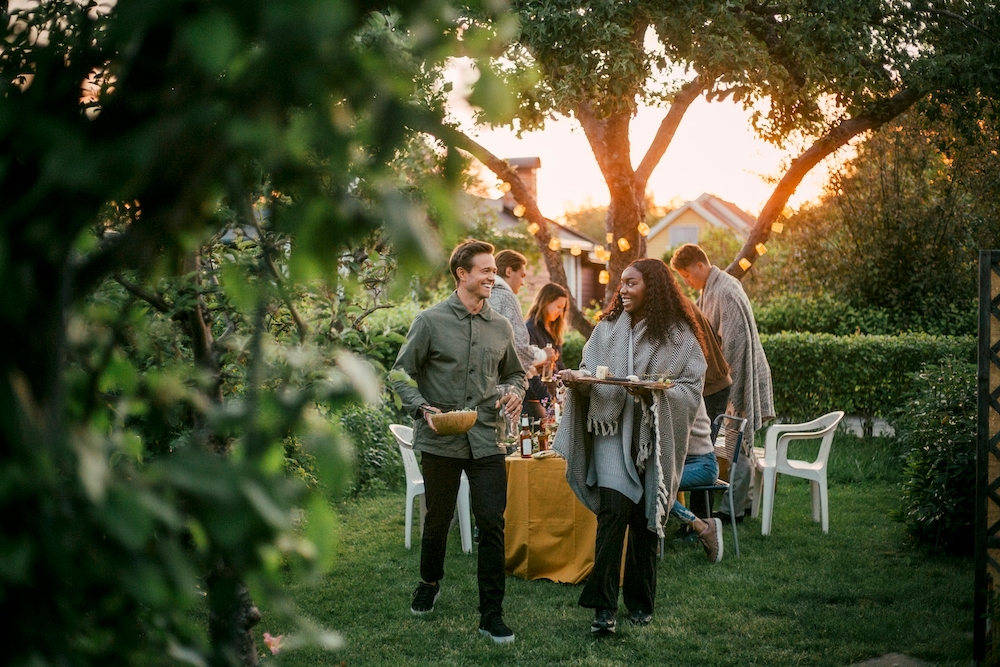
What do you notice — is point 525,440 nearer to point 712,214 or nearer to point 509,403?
point 509,403

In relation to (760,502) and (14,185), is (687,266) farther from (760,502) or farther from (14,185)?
(14,185)

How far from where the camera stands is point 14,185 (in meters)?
0.92

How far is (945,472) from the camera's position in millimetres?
6473

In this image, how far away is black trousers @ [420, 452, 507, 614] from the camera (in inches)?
201

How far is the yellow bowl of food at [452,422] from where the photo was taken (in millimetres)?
4887

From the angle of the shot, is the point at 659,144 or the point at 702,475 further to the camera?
the point at 659,144

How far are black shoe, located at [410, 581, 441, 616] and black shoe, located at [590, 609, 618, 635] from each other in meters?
1.01

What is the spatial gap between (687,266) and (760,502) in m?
2.39

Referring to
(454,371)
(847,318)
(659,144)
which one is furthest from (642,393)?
(847,318)

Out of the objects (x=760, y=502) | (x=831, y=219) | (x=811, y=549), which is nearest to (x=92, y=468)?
(x=811, y=549)

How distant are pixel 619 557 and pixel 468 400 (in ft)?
3.92

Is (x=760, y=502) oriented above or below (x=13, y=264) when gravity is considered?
below

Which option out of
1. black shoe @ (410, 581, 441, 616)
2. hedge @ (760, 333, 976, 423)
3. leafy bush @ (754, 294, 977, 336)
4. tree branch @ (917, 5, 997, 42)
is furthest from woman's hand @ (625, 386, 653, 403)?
leafy bush @ (754, 294, 977, 336)

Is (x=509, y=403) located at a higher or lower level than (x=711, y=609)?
higher
